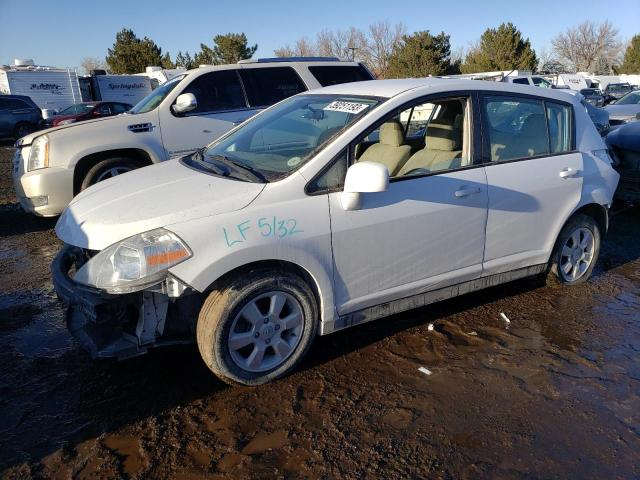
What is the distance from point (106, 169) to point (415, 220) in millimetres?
4419

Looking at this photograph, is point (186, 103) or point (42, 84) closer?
point (186, 103)

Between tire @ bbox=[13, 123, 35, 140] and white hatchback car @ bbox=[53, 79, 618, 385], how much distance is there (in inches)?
736

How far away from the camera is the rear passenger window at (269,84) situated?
7.07 metres

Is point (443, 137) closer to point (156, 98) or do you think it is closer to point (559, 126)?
point (559, 126)

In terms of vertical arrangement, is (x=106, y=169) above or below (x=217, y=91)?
below

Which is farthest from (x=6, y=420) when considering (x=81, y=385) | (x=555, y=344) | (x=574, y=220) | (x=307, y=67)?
(x=307, y=67)

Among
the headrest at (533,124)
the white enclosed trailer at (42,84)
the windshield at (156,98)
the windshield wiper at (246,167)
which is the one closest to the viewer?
the windshield wiper at (246,167)

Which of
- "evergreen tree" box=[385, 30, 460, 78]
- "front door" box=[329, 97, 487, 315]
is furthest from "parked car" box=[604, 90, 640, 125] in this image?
"evergreen tree" box=[385, 30, 460, 78]

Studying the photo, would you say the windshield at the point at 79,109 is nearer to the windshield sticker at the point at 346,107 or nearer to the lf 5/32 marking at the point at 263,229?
the windshield sticker at the point at 346,107

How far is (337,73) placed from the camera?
25.0 ft

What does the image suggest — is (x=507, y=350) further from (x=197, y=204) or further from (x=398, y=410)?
(x=197, y=204)

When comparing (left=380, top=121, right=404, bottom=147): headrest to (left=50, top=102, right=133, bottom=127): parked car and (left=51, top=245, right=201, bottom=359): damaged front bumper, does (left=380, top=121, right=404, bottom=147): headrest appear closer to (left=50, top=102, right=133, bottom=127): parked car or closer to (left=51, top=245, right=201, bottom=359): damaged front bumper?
(left=51, top=245, right=201, bottom=359): damaged front bumper

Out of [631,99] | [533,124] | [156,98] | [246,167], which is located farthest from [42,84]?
[533,124]

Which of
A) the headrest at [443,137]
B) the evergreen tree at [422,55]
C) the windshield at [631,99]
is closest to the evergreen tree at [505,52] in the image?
the evergreen tree at [422,55]
